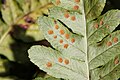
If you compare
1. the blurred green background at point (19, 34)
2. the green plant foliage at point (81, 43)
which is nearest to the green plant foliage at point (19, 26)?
the blurred green background at point (19, 34)

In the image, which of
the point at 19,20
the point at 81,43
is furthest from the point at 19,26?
the point at 81,43

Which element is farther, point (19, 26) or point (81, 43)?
point (19, 26)

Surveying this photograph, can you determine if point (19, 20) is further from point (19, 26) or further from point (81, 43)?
point (81, 43)

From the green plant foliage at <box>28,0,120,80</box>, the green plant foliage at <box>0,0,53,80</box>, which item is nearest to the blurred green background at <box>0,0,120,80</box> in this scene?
the green plant foliage at <box>0,0,53,80</box>

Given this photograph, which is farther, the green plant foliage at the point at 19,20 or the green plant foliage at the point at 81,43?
the green plant foliage at the point at 19,20

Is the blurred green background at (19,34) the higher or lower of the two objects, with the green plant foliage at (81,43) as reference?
lower

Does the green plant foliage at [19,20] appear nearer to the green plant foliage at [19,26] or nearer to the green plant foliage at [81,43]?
the green plant foliage at [19,26]

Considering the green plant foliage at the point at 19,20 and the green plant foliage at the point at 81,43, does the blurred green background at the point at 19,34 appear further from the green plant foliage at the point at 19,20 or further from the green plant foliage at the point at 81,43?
the green plant foliage at the point at 81,43

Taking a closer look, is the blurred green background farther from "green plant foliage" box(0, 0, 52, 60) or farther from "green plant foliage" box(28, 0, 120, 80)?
Answer: "green plant foliage" box(28, 0, 120, 80)

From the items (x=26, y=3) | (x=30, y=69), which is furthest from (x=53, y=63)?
(x=26, y=3)
